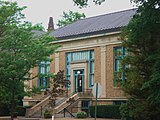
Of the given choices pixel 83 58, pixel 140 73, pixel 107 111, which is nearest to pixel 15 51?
pixel 140 73

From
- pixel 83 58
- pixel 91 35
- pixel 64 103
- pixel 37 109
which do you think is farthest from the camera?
pixel 83 58

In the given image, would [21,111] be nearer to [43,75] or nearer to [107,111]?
[107,111]

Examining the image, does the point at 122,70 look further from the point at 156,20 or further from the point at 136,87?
the point at 156,20

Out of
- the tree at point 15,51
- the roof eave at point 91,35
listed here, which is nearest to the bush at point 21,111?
the roof eave at point 91,35

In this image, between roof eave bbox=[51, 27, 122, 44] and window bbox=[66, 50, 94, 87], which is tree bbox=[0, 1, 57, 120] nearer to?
roof eave bbox=[51, 27, 122, 44]

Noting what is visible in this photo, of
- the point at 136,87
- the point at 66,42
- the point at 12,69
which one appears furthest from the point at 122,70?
the point at 66,42

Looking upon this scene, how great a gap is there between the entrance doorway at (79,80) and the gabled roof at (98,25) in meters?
3.84

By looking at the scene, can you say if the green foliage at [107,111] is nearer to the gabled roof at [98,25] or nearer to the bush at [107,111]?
the bush at [107,111]

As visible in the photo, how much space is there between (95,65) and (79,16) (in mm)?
46388

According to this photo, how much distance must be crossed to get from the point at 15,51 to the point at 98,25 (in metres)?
15.8

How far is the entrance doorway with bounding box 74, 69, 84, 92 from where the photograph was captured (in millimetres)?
41969

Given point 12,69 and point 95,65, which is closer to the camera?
point 12,69

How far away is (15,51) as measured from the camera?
2842 centimetres

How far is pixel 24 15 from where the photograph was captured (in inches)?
1193
